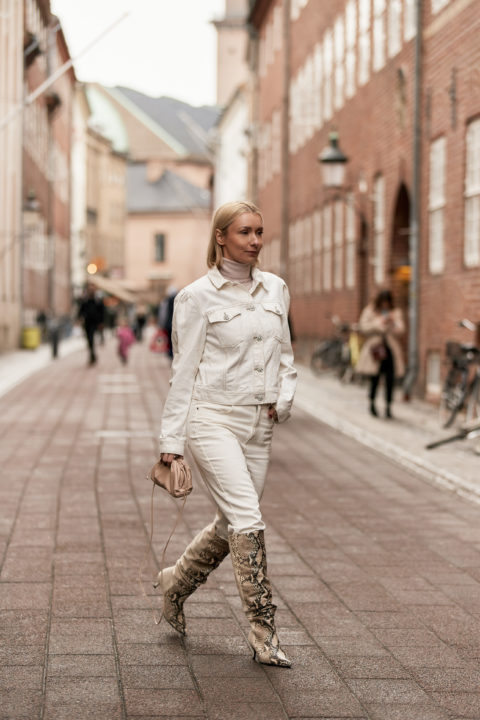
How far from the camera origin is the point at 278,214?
137ft

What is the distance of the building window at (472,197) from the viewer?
17.2 meters

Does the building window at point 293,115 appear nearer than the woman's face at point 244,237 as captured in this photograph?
No

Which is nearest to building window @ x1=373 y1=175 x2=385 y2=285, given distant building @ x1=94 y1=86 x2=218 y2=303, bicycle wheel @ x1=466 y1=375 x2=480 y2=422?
bicycle wheel @ x1=466 y1=375 x2=480 y2=422

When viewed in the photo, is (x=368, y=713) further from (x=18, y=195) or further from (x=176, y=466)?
(x=18, y=195)

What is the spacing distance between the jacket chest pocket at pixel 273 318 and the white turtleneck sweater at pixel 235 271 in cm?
12

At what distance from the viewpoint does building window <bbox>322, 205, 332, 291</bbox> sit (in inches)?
1198

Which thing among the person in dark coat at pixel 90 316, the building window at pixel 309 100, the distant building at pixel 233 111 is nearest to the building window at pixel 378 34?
the building window at pixel 309 100

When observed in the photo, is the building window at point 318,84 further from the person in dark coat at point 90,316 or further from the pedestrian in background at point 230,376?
the pedestrian in background at point 230,376

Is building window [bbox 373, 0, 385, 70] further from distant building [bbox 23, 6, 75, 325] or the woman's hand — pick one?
the woman's hand

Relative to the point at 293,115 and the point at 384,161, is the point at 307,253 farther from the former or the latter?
the point at 384,161

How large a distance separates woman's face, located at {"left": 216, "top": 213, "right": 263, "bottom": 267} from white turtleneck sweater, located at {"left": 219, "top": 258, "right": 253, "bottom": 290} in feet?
0.14

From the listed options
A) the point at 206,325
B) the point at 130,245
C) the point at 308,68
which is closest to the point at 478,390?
the point at 206,325

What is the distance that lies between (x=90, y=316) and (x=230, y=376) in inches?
987

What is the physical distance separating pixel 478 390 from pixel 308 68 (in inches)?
845
